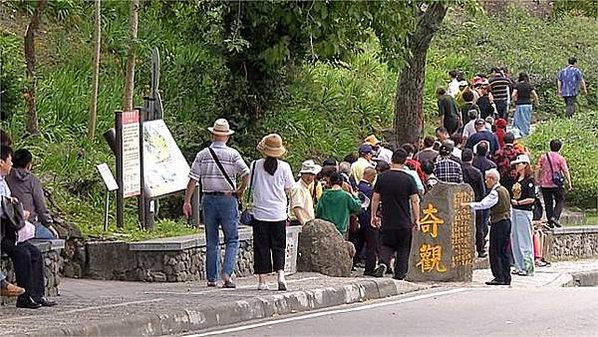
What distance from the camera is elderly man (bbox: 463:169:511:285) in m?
17.3

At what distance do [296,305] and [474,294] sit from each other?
2720mm

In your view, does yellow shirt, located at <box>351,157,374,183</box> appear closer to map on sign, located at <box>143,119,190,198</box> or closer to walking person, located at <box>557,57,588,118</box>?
map on sign, located at <box>143,119,190,198</box>

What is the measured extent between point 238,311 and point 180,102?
10.9 metres

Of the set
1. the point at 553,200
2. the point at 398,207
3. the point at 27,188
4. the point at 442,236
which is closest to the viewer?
the point at 27,188

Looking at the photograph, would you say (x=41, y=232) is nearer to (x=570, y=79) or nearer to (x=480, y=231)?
(x=480, y=231)

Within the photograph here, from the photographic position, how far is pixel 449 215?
1788cm

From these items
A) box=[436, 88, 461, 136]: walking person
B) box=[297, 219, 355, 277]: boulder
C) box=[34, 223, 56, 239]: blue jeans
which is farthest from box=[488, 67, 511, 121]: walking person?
box=[34, 223, 56, 239]: blue jeans

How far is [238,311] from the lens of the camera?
42.4 ft

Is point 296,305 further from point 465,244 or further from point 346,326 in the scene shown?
point 465,244

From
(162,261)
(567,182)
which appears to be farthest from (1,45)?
(567,182)

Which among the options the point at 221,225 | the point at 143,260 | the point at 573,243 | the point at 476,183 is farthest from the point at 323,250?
the point at 573,243

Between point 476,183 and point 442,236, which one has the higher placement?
→ point 476,183

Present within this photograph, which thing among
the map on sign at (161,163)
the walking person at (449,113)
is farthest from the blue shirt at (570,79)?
the map on sign at (161,163)

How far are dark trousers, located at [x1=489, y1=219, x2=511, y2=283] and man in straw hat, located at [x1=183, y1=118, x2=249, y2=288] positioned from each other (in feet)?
15.4
